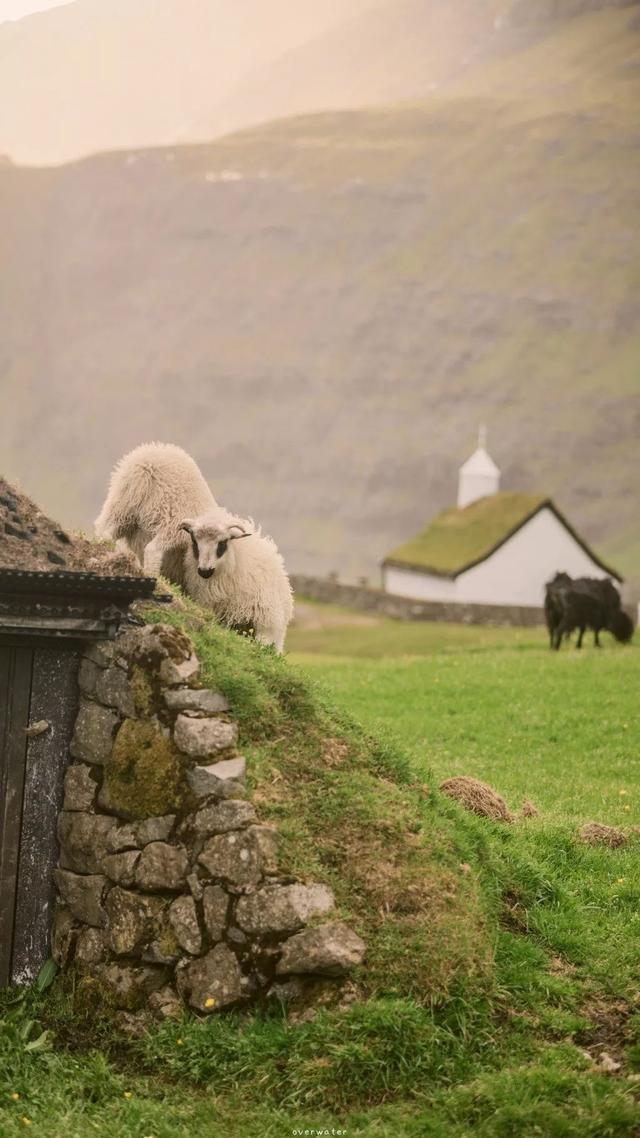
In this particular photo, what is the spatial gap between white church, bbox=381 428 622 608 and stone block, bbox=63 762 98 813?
131 ft

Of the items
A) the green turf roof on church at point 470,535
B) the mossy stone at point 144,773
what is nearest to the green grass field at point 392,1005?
the mossy stone at point 144,773

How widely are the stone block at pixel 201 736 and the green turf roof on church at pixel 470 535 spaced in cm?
4080

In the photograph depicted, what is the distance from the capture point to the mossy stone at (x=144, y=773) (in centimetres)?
973

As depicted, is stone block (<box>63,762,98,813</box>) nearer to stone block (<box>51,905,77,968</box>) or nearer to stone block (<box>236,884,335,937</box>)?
stone block (<box>51,905,77,968</box>)

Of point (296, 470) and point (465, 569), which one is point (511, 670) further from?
point (296, 470)

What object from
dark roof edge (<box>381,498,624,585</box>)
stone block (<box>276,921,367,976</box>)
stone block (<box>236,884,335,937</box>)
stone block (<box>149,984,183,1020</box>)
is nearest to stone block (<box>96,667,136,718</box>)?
stone block (<box>236,884,335,937</box>)

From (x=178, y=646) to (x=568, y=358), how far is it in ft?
429

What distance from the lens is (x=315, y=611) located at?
48344 mm

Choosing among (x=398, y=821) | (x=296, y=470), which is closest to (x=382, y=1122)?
(x=398, y=821)

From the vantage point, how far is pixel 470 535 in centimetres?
5369

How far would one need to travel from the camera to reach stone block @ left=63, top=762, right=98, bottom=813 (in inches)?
399

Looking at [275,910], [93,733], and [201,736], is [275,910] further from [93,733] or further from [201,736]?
[93,733]

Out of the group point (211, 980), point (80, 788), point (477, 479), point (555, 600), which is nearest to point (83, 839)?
point (80, 788)

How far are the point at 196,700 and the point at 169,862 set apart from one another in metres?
1.27
